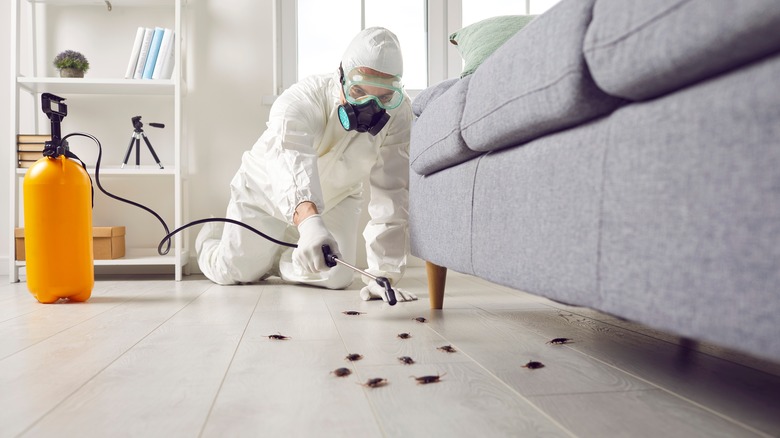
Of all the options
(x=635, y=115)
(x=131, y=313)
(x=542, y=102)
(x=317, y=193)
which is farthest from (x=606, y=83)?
(x=131, y=313)

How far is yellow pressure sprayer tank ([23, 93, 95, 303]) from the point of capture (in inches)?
69.9

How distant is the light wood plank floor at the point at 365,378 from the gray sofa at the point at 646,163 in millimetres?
151

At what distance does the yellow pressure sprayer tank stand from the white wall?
0.99m

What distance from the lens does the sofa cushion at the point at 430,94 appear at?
1574 millimetres

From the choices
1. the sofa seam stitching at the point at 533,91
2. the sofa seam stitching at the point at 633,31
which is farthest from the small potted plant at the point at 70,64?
the sofa seam stitching at the point at 633,31

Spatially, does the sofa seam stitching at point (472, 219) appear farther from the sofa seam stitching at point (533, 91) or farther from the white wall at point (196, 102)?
the white wall at point (196, 102)

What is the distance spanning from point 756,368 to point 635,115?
552 millimetres

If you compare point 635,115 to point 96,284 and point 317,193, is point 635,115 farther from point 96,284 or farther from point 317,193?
point 96,284

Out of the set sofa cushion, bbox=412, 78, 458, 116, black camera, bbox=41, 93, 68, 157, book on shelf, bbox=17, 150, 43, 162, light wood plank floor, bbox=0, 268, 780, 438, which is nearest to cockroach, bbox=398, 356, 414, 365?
light wood plank floor, bbox=0, 268, 780, 438

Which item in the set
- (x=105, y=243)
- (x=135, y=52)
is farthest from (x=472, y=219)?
(x=135, y=52)

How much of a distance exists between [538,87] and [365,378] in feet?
1.72

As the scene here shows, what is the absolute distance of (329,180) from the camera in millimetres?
2348

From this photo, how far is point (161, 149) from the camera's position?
2.84 metres

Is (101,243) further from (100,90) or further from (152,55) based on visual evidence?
(152,55)
